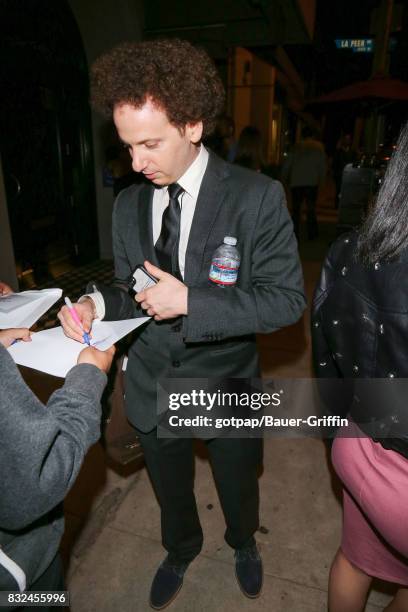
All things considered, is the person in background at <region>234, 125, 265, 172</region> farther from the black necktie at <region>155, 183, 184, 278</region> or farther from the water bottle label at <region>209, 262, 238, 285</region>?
the water bottle label at <region>209, 262, 238, 285</region>

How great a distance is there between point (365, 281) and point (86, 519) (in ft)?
6.96

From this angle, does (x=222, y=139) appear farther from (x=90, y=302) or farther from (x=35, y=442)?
(x=35, y=442)

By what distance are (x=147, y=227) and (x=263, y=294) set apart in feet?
1.73

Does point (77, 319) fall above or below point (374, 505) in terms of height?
above

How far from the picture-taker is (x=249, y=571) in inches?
79.0

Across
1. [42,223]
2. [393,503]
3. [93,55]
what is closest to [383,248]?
Answer: [393,503]

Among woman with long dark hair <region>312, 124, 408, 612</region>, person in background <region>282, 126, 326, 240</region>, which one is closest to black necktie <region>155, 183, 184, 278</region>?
woman with long dark hair <region>312, 124, 408, 612</region>

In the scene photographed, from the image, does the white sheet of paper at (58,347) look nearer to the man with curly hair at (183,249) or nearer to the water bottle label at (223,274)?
the man with curly hair at (183,249)

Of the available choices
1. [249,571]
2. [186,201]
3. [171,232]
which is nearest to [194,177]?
[186,201]

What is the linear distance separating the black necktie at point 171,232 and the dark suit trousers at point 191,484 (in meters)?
0.73

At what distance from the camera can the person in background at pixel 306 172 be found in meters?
7.85

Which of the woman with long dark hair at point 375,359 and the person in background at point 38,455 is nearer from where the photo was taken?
the person in background at point 38,455

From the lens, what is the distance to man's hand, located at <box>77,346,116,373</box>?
3.91 ft

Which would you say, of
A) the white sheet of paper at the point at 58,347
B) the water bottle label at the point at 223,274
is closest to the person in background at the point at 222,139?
the water bottle label at the point at 223,274
